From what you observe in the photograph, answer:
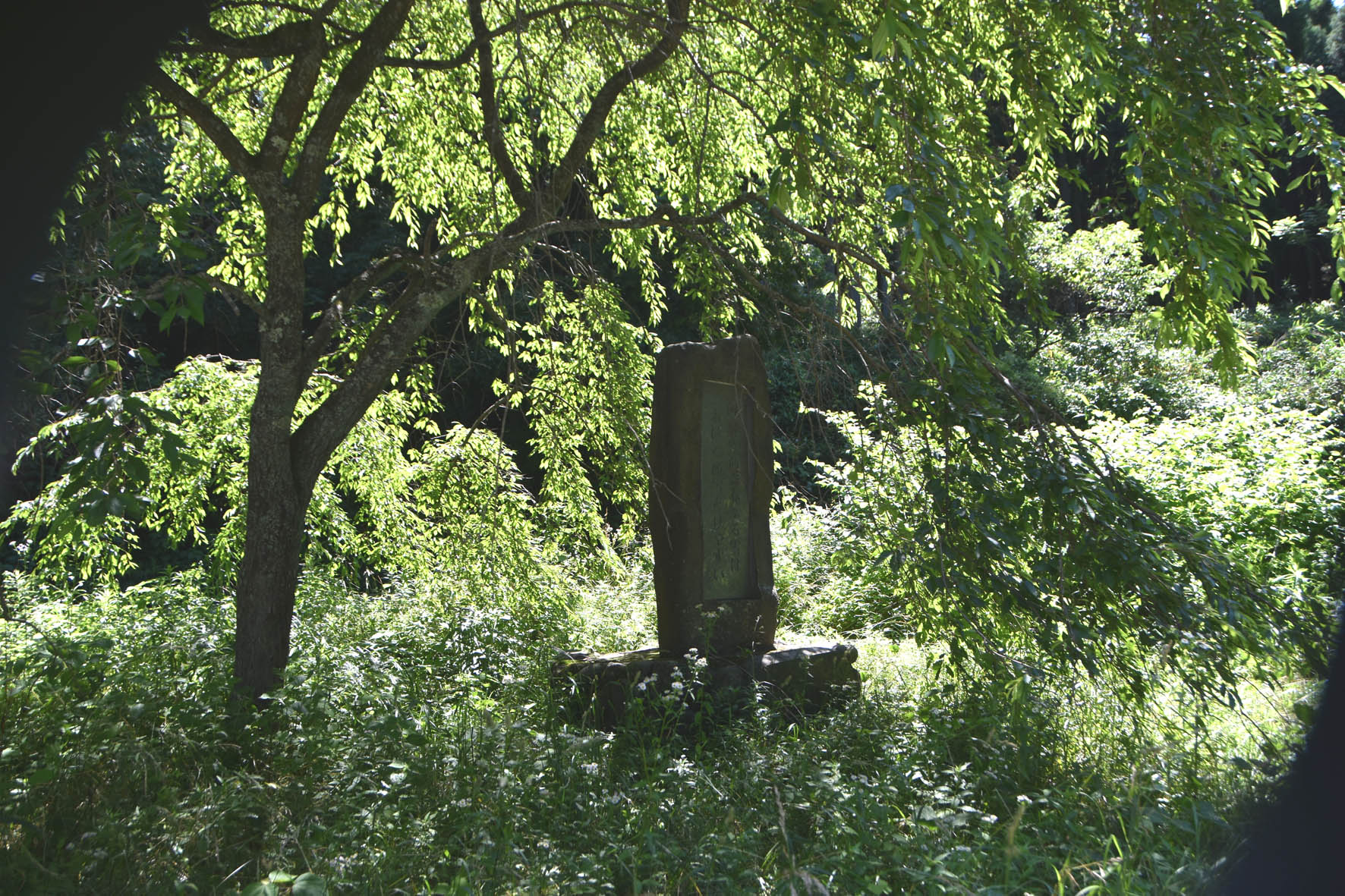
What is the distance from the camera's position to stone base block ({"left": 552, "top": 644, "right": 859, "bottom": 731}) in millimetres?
5168

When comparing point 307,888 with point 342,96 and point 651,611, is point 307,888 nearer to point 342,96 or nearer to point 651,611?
point 342,96

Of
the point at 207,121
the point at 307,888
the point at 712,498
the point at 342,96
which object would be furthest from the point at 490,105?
the point at 307,888

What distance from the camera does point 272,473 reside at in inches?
198

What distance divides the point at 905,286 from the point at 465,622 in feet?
14.3

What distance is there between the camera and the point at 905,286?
163 inches

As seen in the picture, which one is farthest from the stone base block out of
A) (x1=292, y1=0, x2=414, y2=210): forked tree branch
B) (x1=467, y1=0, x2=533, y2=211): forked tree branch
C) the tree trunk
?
(x1=292, y1=0, x2=414, y2=210): forked tree branch

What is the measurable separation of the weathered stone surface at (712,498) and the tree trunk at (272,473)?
2.13 metres

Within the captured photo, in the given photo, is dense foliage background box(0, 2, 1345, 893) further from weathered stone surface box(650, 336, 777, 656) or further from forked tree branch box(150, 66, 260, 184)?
weathered stone surface box(650, 336, 777, 656)

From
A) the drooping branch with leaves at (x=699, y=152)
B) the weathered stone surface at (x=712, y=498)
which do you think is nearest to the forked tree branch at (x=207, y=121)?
the drooping branch with leaves at (x=699, y=152)

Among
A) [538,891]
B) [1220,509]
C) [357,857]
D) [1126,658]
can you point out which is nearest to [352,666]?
[357,857]

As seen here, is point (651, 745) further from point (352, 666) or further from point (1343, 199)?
point (1343, 199)

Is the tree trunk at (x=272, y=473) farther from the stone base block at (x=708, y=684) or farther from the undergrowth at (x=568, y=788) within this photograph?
the stone base block at (x=708, y=684)

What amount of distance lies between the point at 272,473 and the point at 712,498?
2.56 m

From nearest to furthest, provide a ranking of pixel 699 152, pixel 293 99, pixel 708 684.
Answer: pixel 293 99
pixel 699 152
pixel 708 684
